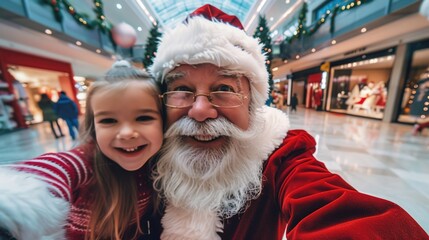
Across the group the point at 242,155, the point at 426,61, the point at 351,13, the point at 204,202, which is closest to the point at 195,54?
the point at 242,155

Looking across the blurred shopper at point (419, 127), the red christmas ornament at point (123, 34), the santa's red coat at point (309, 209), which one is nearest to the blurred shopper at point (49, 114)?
the red christmas ornament at point (123, 34)

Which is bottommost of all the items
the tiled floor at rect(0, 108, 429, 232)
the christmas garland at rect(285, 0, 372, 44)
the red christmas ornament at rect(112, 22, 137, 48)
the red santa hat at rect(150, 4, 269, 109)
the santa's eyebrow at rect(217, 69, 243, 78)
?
the tiled floor at rect(0, 108, 429, 232)

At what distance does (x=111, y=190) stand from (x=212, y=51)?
2.29 feet

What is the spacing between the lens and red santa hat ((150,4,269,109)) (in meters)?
0.71

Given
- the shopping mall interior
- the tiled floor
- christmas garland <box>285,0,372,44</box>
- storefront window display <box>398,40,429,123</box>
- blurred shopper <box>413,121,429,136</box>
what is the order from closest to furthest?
the tiled floor, the shopping mall interior, blurred shopper <box>413,121,429,136</box>, christmas garland <box>285,0,372,44</box>, storefront window display <box>398,40,429,123</box>

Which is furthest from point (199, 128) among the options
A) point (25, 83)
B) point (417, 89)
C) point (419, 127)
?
point (25, 83)

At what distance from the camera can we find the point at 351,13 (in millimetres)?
5227

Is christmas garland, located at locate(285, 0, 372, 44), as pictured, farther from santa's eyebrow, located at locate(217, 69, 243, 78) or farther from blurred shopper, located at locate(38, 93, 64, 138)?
blurred shopper, located at locate(38, 93, 64, 138)

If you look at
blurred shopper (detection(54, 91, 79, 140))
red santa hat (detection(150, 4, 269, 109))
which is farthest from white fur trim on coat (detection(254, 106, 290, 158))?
blurred shopper (detection(54, 91, 79, 140))

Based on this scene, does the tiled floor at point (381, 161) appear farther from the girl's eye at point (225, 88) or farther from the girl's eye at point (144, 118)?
the girl's eye at point (225, 88)

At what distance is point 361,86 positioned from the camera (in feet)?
26.8

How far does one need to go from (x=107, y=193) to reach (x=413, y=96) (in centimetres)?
919

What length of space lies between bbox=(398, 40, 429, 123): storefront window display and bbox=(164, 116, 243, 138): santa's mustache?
26.3 ft

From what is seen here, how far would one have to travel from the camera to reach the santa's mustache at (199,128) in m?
0.70
